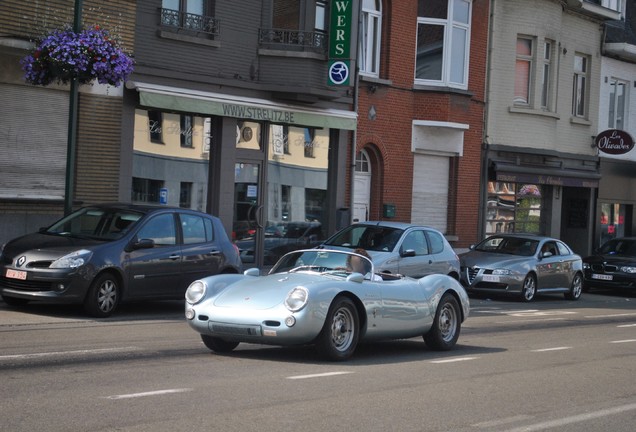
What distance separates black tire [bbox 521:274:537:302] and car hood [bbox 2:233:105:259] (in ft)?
38.5

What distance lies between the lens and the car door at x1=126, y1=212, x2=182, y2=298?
1537 centimetres

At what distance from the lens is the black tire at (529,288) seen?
24109mm

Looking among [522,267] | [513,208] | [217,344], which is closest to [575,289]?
[522,267]

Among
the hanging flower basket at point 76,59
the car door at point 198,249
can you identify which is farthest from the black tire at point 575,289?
the hanging flower basket at point 76,59

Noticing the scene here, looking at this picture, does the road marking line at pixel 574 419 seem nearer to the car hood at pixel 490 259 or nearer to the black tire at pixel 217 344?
the black tire at pixel 217 344

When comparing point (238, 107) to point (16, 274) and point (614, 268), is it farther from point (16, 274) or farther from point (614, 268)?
point (614, 268)

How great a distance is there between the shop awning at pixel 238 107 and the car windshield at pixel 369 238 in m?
4.76

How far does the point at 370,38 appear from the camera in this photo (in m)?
28.1

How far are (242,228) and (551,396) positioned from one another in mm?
15689

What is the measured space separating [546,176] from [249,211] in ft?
40.6

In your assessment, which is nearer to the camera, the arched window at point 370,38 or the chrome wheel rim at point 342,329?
the chrome wheel rim at point 342,329

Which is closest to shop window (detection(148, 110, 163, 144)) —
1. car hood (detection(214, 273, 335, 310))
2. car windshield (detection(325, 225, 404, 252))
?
car windshield (detection(325, 225, 404, 252))

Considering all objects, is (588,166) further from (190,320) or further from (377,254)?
(190,320)

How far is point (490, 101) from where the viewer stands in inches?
1252
